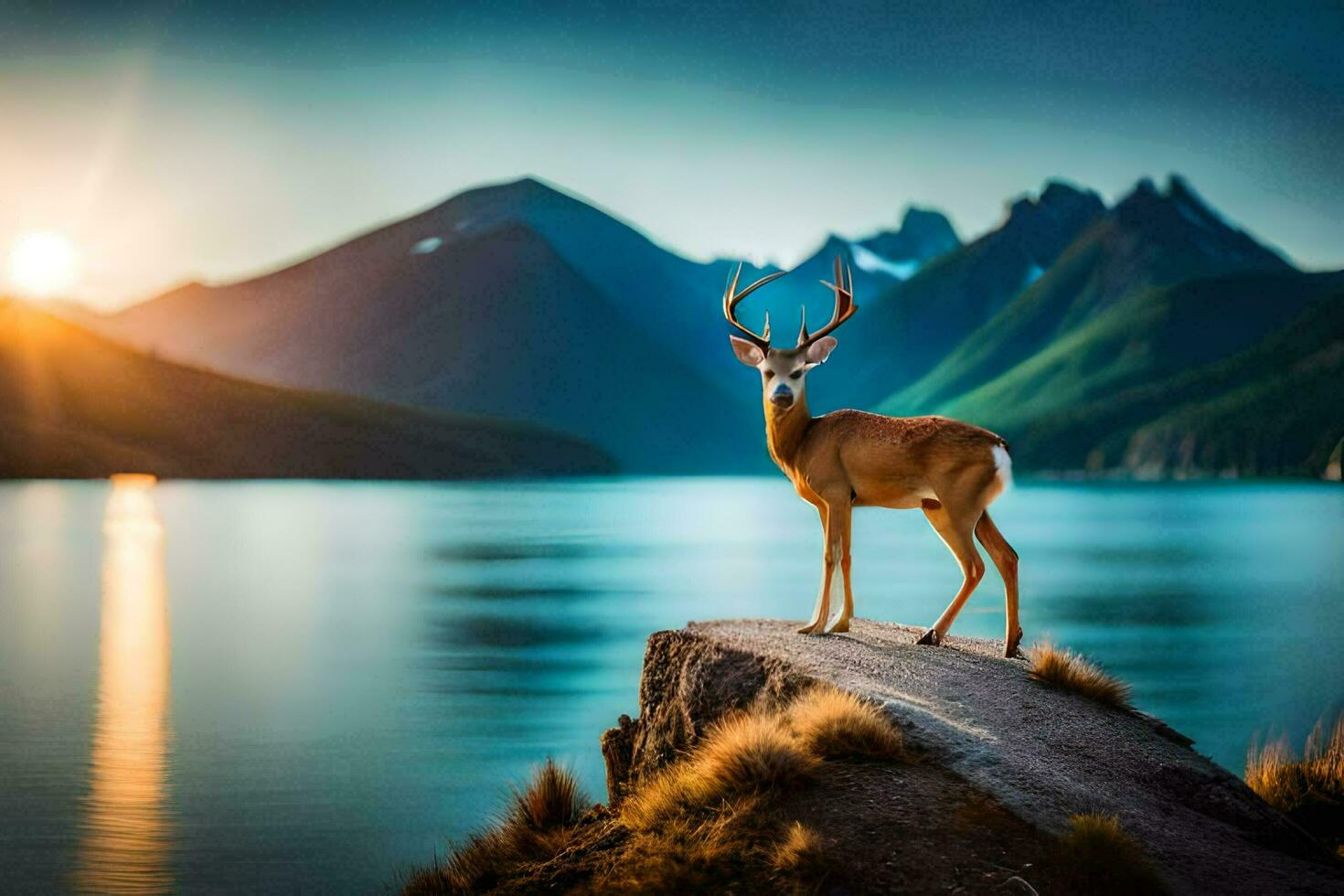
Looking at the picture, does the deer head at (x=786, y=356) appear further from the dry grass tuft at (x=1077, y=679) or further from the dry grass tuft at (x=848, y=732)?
the dry grass tuft at (x=848, y=732)

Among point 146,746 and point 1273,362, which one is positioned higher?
point 1273,362

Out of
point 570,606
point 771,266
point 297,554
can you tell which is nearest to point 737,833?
point 771,266

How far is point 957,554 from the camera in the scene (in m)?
11.0

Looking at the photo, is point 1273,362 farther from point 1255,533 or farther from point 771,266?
point 771,266

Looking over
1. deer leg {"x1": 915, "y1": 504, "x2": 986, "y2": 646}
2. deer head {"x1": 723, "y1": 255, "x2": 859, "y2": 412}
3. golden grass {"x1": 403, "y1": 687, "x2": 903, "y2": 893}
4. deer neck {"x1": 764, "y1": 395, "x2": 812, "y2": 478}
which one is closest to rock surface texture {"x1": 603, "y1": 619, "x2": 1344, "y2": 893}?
deer leg {"x1": 915, "y1": 504, "x2": 986, "y2": 646}

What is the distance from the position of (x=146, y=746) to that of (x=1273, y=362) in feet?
687

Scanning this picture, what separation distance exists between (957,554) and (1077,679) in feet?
4.61

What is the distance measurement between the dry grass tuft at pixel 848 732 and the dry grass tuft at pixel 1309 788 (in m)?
3.99

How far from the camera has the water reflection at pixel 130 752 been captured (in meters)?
11.4

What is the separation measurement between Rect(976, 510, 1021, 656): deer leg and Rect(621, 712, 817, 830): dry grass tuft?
328cm

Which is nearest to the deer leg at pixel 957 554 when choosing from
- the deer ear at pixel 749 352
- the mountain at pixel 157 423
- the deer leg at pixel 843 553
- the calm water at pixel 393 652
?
the deer leg at pixel 843 553

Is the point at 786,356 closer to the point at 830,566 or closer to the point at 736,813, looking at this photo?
the point at 830,566

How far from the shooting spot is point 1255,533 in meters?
65.9

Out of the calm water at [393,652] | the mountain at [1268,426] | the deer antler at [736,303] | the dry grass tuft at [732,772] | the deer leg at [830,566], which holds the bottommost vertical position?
the calm water at [393,652]
